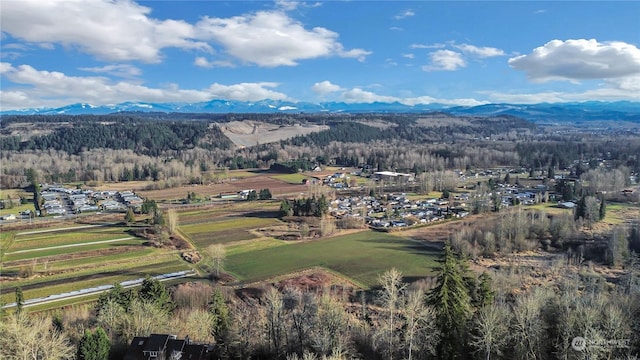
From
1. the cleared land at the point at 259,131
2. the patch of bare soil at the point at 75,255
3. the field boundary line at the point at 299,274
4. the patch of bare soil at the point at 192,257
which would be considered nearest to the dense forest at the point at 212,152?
the cleared land at the point at 259,131

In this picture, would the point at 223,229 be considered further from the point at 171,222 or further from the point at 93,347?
the point at 93,347

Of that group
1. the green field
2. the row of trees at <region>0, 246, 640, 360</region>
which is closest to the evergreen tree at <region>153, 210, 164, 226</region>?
the green field

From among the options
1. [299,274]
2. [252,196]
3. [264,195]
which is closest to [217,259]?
[299,274]

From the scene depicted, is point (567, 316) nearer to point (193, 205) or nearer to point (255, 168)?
point (193, 205)

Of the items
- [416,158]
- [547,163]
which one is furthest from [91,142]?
[547,163]

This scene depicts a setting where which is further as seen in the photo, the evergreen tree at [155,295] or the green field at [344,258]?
the green field at [344,258]

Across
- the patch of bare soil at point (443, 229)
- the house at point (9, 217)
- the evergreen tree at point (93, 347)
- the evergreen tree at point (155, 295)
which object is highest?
the evergreen tree at point (93, 347)

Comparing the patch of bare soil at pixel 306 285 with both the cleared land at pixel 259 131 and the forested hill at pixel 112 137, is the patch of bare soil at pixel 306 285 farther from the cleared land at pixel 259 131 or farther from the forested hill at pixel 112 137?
the cleared land at pixel 259 131
